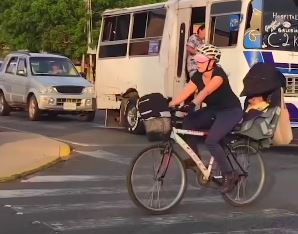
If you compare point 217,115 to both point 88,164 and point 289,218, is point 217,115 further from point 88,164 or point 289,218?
point 88,164

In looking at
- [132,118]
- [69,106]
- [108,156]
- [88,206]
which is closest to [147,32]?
[132,118]

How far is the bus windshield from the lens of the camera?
12.8 metres

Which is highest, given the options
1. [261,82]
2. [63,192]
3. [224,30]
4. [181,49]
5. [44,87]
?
[224,30]

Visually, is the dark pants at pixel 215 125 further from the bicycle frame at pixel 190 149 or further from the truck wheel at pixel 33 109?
the truck wheel at pixel 33 109

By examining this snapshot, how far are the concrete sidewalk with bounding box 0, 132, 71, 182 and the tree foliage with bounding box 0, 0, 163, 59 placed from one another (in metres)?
27.0

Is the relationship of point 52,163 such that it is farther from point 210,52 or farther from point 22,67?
point 22,67

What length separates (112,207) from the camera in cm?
780

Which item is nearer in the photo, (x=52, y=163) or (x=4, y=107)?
(x=52, y=163)

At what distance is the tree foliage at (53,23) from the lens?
41.0 meters

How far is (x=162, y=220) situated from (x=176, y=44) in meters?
8.19

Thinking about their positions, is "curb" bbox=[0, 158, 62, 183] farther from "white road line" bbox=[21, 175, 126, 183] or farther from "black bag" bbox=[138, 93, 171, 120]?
"black bag" bbox=[138, 93, 171, 120]

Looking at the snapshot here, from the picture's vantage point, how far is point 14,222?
275 inches

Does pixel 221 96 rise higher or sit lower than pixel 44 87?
higher

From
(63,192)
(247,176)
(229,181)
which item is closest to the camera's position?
(229,181)
